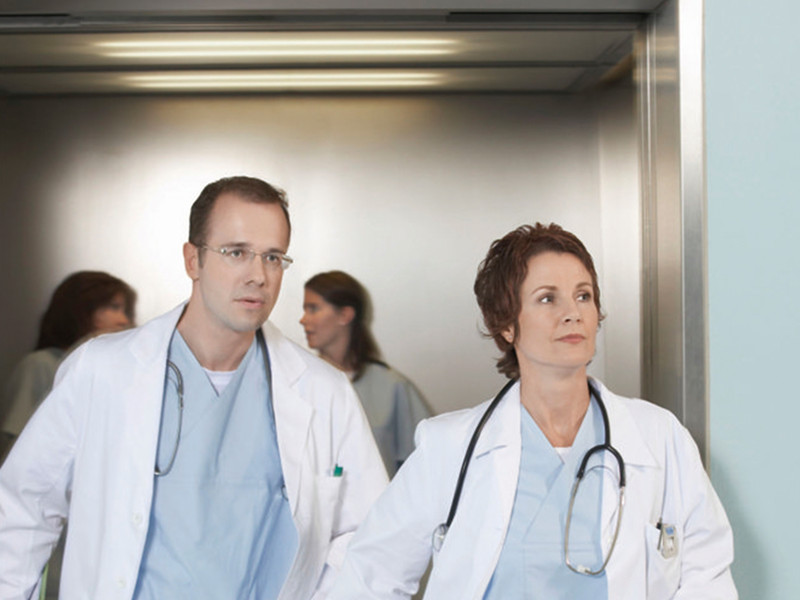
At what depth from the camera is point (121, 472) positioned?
1.87m

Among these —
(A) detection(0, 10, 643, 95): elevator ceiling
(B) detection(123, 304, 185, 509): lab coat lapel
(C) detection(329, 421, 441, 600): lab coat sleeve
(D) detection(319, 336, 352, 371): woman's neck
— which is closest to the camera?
(C) detection(329, 421, 441, 600): lab coat sleeve

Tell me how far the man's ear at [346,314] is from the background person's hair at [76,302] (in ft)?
1.59

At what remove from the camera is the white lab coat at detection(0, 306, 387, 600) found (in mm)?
1860

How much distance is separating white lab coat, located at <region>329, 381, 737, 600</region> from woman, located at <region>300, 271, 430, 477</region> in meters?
0.43

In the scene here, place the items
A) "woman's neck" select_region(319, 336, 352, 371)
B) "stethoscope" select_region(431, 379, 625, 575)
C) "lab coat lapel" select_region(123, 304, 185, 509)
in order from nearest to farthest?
1. "stethoscope" select_region(431, 379, 625, 575)
2. "lab coat lapel" select_region(123, 304, 185, 509)
3. "woman's neck" select_region(319, 336, 352, 371)

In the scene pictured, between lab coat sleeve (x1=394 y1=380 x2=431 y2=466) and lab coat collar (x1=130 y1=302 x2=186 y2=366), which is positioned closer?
lab coat collar (x1=130 y1=302 x2=186 y2=366)

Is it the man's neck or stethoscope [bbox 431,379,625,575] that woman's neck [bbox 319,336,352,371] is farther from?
stethoscope [bbox 431,379,625,575]

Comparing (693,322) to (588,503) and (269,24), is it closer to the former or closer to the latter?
(588,503)

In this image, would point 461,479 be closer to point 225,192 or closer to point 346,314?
point 346,314

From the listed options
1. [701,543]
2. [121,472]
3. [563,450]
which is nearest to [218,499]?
[121,472]

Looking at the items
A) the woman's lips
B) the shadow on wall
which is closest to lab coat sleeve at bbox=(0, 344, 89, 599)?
the woman's lips

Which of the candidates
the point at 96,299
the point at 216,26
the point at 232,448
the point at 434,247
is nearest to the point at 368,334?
the point at 434,247

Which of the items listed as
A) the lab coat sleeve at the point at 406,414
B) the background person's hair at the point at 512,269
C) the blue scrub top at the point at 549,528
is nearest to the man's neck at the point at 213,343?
the lab coat sleeve at the point at 406,414

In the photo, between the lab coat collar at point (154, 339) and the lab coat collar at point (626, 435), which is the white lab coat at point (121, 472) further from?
the lab coat collar at point (626, 435)
